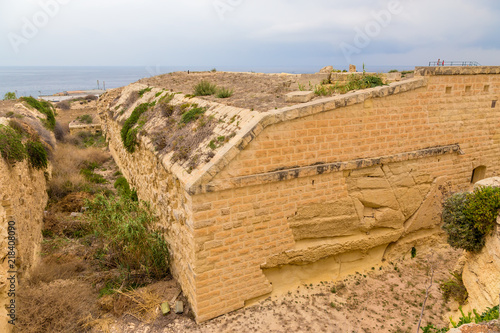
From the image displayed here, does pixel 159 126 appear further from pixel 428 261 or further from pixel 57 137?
pixel 57 137

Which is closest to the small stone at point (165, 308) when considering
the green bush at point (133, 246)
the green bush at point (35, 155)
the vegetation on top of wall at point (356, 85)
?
the green bush at point (133, 246)

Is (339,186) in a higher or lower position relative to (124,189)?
higher

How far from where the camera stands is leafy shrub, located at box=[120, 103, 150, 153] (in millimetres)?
10891

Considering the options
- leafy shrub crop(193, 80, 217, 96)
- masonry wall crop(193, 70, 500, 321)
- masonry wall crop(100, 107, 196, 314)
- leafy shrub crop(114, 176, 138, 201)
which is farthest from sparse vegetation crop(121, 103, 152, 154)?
masonry wall crop(193, 70, 500, 321)

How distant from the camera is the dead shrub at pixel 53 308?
225 inches

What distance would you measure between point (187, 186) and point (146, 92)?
35.1 ft

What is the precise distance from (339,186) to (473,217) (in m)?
2.50

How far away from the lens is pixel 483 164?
29.9 ft

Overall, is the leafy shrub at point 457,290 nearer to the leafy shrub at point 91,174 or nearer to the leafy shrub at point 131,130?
the leafy shrub at point 131,130

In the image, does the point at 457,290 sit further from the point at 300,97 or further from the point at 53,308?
the point at 53,308

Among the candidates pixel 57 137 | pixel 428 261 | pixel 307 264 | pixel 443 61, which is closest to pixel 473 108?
pixel 443 61

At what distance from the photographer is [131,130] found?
1117 cm

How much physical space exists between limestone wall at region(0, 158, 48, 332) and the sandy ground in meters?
2.16

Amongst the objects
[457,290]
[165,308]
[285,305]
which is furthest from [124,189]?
[457,290]
